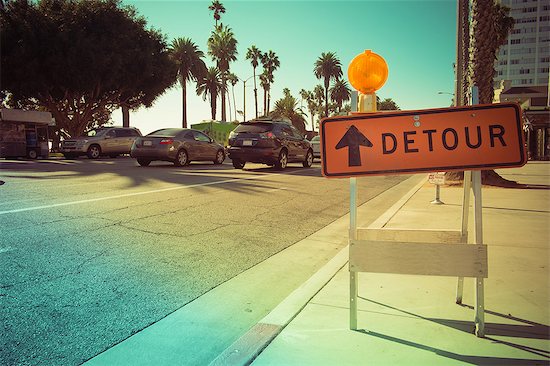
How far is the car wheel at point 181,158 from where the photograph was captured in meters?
16.1

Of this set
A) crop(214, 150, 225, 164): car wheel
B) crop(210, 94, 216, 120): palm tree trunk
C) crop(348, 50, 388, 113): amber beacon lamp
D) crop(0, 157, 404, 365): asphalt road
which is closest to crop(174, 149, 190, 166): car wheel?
crop(214, 150, 225, 164): car wheel

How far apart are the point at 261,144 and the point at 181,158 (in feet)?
10.7

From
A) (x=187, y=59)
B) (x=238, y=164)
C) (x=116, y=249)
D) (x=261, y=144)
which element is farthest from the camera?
(x=187, y=59)

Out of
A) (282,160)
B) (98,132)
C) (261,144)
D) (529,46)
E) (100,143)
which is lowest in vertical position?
(282,160)

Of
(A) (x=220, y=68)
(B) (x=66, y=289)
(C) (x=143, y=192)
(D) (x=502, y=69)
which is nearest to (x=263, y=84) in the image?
(A) (x=220, y=68)

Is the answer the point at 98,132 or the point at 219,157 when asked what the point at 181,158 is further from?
the point at 98,132

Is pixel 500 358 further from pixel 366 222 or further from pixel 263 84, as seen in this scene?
pixel 263 84

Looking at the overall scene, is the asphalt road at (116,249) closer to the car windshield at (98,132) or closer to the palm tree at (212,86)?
the car windshield at (98,132)

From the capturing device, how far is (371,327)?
2.84 m

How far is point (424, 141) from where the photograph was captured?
280 cm

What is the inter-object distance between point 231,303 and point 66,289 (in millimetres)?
1309

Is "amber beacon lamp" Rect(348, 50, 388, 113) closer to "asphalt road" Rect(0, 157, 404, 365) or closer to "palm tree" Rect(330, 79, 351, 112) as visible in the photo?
"asphalt road" Rect(0, 157, 404, 365)

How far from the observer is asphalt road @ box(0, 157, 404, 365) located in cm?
282

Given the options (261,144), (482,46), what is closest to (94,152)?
(261,144)
